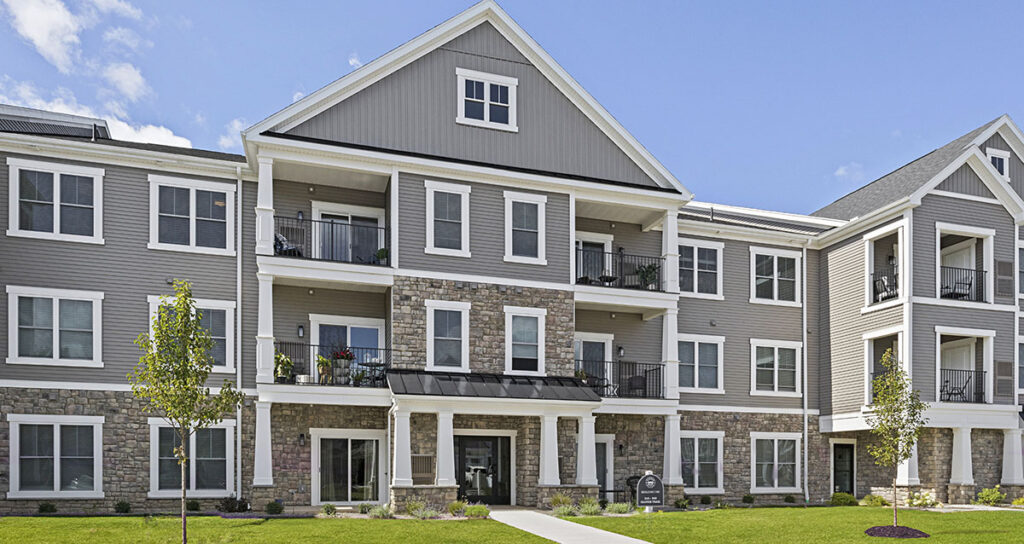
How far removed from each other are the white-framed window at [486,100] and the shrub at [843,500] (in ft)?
47.5

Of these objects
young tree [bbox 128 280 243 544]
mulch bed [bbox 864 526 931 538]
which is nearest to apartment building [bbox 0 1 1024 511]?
young tree [bbox 128 280 243 544]

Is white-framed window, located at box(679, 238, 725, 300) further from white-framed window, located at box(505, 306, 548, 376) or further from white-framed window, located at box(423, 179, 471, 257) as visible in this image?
white-framed window, located at box(423, 179, 471, 257)

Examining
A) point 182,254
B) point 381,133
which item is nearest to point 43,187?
point 182,254

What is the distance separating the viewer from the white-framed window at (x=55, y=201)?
20.0 meters

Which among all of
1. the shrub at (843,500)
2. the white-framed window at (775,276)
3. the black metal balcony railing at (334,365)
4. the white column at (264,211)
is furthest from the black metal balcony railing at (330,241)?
the shrub at (843,500)

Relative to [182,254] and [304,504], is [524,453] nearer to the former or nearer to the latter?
[304,504]

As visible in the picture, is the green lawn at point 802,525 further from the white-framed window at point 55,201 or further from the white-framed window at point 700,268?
the white-framed window at point 55,201

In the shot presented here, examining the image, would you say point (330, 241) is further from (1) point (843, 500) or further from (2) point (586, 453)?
(1) point (843, 500)

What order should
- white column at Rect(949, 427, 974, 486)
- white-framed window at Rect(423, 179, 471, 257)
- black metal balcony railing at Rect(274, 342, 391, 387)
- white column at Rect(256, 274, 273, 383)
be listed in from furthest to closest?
white column at Rect(949, 427, 974, 486) → white-framed window at Rect(423, 179, 471, 257) → black metal balcony railing at Rect(274, 342, 391, 387) → white column at Rect(256, 274, 273, 383)

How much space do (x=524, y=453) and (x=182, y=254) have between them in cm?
993

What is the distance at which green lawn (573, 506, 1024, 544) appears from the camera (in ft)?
53.9

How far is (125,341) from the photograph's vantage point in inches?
810

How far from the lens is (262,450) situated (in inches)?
790

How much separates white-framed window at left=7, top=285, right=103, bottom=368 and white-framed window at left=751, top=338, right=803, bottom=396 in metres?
18.9
